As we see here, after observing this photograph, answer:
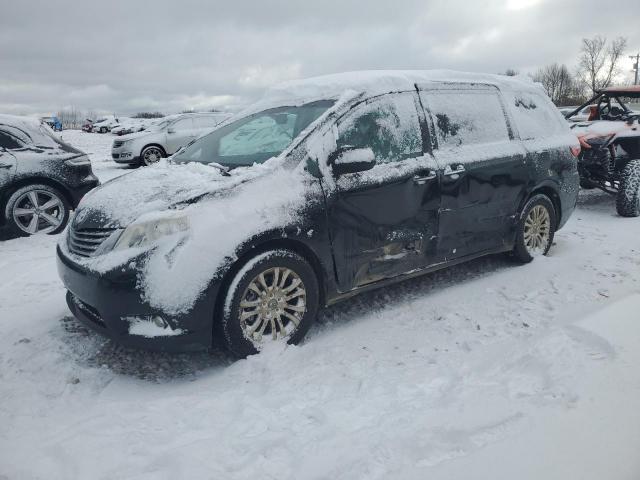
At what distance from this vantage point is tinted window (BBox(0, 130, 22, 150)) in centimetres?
643

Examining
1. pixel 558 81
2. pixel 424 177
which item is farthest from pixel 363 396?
pixel 558 81

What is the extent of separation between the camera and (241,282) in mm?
3016

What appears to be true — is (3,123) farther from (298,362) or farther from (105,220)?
(298,362)

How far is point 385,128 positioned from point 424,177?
1.55ft

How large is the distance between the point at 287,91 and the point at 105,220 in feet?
6.10

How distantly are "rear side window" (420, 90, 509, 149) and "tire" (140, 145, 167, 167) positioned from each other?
11028 millimetres

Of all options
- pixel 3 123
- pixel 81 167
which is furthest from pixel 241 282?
pixel 3 123

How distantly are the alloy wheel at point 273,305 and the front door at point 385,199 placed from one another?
360 millimetres

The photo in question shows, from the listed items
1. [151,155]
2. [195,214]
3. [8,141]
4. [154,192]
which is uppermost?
[8,141]

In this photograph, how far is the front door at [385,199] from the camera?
347 centimetres

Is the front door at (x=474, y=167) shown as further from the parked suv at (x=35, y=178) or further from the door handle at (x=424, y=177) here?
the parked suv at (x=35, y=178)

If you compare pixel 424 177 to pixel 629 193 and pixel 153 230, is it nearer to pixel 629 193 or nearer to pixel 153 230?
pixel 153 230

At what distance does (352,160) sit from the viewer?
10.9ft

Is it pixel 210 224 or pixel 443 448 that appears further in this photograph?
pixel 210 224
